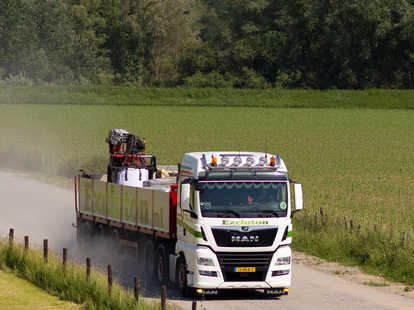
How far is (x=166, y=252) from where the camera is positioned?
1488 centimetres

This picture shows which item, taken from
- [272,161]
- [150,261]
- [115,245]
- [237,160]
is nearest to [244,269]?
[237,160]

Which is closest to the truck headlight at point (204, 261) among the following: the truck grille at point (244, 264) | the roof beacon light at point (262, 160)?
the truck grille at point (244, 264)

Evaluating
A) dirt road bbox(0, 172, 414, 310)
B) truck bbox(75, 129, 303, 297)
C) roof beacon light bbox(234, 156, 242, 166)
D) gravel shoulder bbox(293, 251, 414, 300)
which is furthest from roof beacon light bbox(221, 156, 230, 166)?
gravel shoulder bbox(293, 251, 414, 300)

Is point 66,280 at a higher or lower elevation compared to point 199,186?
lower

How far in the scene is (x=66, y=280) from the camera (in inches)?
549

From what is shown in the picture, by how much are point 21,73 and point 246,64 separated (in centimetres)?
3598

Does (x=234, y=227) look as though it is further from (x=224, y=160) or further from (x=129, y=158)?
(x=129, y=158)

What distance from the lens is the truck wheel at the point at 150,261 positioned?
612 inches

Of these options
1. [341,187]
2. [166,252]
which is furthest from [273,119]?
[166,252]

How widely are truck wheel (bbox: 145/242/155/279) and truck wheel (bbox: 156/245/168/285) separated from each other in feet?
0.94

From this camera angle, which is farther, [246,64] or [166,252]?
[246,64]

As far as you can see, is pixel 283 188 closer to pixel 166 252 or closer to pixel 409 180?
pixel 166 252

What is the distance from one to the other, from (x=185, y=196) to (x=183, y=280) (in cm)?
175

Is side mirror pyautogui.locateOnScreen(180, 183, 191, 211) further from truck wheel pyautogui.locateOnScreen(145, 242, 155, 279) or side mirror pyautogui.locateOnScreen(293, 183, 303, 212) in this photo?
truck wheel pyautogui.locateOnScreen(145, 242, 155, 279)
